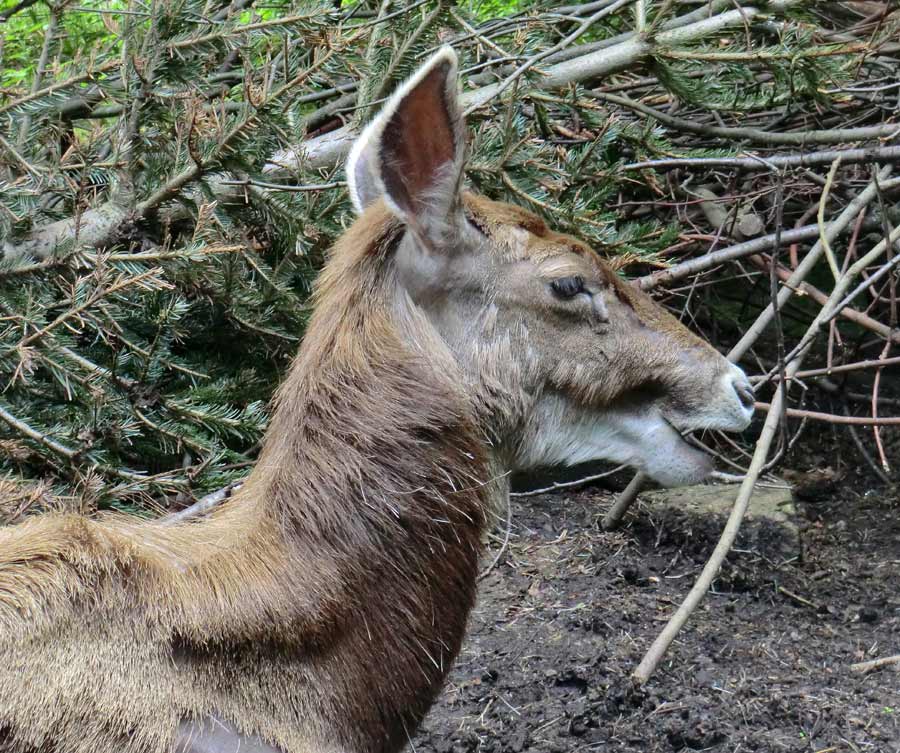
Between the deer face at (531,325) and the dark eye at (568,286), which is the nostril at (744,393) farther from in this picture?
the dark eye at (568,286)

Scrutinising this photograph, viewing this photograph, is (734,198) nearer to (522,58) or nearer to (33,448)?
(522,58)

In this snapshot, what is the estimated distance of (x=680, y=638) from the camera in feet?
17.4

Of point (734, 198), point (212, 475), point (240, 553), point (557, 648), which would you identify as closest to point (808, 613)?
point (557, 648)

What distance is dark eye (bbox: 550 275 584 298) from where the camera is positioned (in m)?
3.69

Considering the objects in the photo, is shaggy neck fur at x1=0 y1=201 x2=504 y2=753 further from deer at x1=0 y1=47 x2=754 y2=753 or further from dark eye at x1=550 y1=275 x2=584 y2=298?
dark eye at x1=550 y1=275 x2=584 y2=298

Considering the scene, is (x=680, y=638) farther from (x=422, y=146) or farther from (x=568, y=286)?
(x=422, y=146)

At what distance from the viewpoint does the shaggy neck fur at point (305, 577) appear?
9.18ft

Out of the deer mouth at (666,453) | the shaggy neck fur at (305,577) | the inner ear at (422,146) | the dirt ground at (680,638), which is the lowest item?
the dirt ground at (680,638)

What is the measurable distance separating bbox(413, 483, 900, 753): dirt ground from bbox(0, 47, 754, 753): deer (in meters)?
1.26

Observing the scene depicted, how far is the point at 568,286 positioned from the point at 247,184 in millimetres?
1920

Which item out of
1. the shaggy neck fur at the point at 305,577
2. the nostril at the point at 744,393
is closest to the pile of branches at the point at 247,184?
the nostril at the point at 744,393

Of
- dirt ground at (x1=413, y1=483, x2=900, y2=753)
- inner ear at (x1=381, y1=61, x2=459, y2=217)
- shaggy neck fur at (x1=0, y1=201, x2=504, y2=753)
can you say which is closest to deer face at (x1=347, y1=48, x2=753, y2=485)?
inner ear at (x1=381, y1=61, x2=459, y2=217)

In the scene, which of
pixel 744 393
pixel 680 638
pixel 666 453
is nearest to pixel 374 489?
pixel 666 453

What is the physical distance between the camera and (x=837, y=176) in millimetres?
6594
